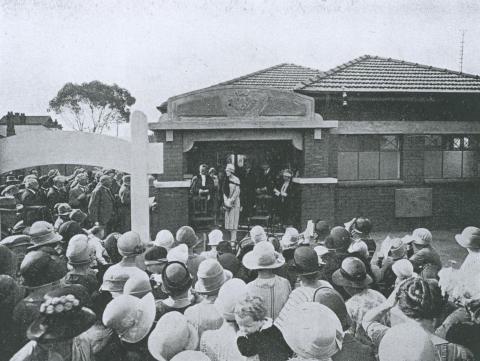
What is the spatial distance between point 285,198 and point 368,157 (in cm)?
291

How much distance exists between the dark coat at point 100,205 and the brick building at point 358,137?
1657 millimetres

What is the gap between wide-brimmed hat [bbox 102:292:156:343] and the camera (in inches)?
112

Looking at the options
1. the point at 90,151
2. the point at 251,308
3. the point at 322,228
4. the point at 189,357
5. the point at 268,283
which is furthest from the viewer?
the point at 322,228

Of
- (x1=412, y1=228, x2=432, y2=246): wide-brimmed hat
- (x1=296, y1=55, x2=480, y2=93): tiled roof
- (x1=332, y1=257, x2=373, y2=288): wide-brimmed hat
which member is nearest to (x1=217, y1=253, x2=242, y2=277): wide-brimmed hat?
(x1=332, y1=257, x2=373, y2=288): wide-brimmed hat

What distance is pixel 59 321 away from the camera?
8.39 ft

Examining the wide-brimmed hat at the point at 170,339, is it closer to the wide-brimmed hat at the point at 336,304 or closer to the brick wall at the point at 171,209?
the wide-brimmed hat at the point at 336,304

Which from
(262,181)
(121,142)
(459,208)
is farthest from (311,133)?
(121,142)

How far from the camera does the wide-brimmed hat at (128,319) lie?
2.84 m

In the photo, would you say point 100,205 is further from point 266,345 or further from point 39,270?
point 266,345

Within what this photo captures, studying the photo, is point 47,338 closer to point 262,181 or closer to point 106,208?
point 106,208

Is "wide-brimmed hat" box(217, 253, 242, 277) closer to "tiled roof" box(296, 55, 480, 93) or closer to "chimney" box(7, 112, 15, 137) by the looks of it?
"tiled roof" box(296, 55, 480, 93)

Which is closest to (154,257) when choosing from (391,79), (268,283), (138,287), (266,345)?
(138,287)

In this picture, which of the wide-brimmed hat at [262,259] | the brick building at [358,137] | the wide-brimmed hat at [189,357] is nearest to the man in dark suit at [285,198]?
the brick building at [358,137]

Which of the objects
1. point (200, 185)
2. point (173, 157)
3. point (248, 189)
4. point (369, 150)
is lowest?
point (248, 189)
